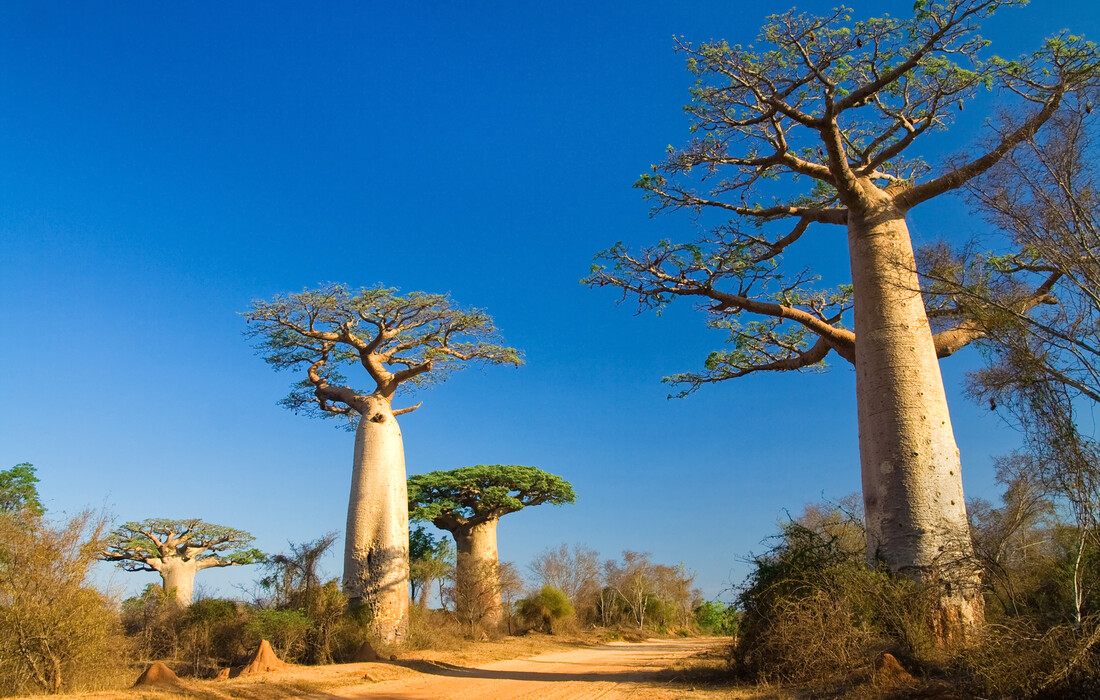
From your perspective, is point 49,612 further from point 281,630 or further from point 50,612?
point 281,630

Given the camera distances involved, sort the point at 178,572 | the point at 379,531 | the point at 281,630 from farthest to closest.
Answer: the point at 178,572 < the point at 379,531 < the point at 281,630

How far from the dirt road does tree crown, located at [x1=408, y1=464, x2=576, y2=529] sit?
27.9 feet

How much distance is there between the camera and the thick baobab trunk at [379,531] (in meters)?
11.6

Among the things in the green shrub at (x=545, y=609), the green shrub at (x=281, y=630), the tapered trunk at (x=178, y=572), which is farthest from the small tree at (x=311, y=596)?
the tapered trunk at (x=178, y=572)

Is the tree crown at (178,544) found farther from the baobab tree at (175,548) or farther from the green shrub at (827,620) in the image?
the green shrub at (827,620)

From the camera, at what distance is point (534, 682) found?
7688 mm

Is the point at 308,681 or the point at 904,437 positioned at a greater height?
the point at 904,437

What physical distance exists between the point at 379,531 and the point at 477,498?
757 cm

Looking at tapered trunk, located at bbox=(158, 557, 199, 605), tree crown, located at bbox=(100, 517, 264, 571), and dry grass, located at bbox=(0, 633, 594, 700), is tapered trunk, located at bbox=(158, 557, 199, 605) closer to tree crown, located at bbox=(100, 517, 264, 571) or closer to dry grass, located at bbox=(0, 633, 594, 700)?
tree crown, located at bbox=(100, 517, 264, 571)

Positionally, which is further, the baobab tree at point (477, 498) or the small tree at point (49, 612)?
the baobab tree at point (477, 498)

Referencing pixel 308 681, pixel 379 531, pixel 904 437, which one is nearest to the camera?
pixel 904 437

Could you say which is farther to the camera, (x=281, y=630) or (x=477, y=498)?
(x=477, y=498)

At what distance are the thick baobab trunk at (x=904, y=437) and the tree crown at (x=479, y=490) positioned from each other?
42.8ft

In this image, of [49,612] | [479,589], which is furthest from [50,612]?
[479,589]
